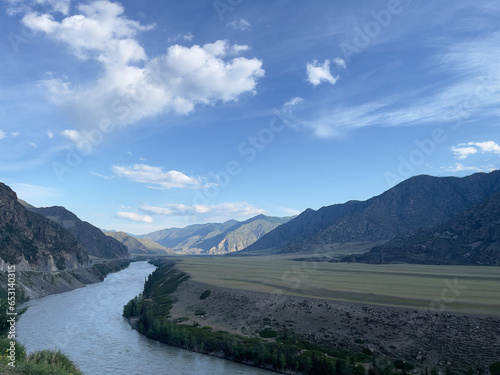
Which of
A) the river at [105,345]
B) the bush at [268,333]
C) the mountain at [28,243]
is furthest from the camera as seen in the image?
the mountain at [28,243]

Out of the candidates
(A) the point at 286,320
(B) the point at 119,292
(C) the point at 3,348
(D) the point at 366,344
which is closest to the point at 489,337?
(D) the point at 366,344

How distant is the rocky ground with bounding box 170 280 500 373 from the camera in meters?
42.4

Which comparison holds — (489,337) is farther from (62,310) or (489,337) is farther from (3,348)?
(62,310)

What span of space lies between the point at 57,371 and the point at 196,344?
32.5 meters

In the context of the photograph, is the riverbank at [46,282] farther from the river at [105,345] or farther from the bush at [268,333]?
the bush at [268,333]

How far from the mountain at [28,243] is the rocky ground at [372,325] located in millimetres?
90084

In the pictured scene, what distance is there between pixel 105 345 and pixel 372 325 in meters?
44.0

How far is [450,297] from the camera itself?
68.5 m

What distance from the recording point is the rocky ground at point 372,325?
42.4 m

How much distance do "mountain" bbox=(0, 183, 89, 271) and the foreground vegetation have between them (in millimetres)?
89610

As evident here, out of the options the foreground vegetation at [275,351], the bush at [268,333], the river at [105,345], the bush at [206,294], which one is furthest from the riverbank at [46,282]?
the bush at [268,333]

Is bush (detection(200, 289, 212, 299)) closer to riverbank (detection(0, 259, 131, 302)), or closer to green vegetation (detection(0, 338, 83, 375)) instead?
riverbank (detection(0, 259, 131, 302))

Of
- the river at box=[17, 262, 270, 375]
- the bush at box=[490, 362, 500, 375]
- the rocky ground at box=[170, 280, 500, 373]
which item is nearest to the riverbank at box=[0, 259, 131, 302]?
the river at box=[17, 262, 270, 375]

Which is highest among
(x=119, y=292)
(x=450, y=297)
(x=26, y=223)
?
(x=26, y=223)
